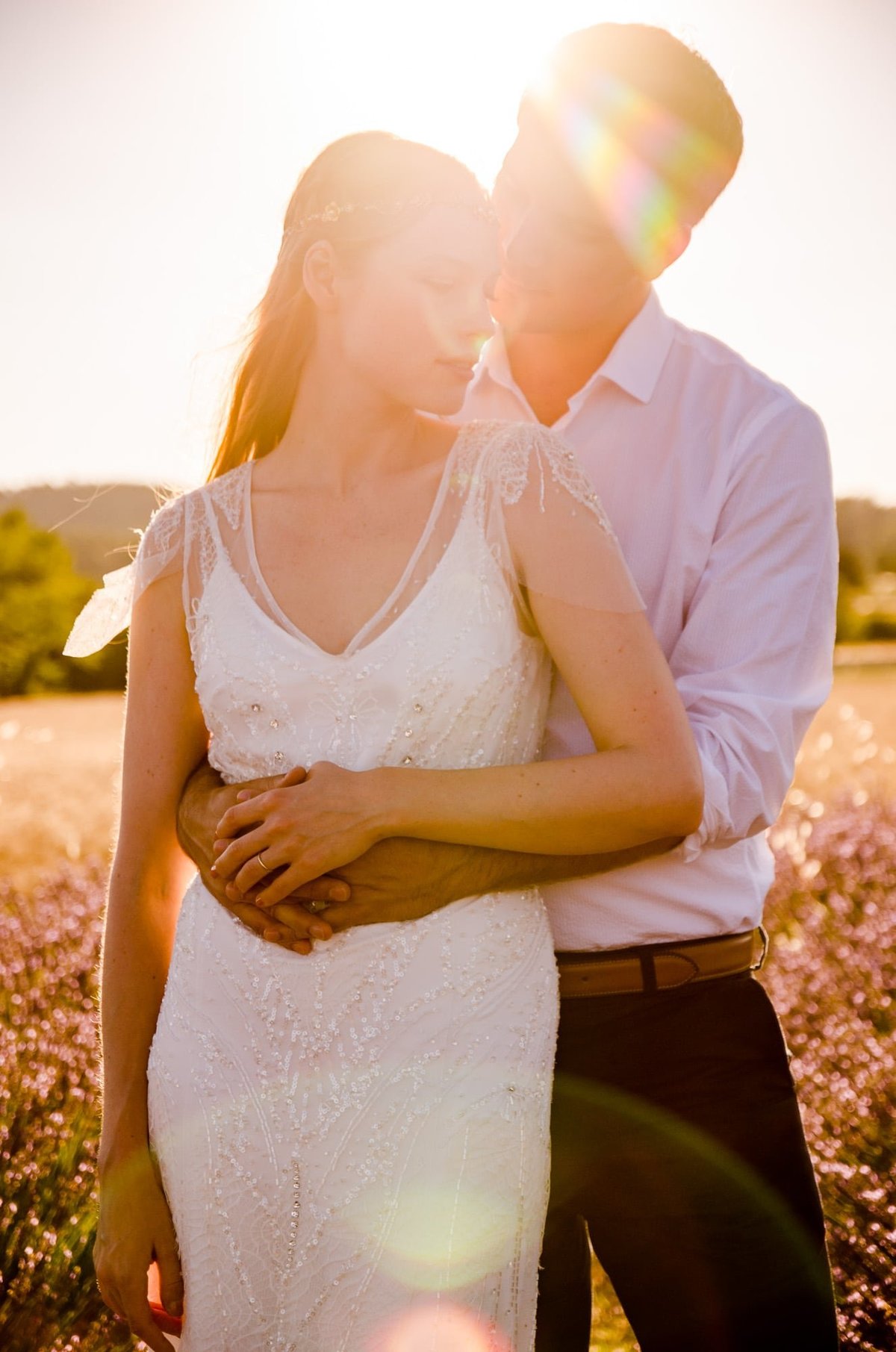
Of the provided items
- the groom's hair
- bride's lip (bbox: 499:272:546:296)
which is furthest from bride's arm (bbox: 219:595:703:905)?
the groom's hair

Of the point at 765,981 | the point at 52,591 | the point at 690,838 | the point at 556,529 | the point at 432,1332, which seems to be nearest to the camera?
the point at 432,1332

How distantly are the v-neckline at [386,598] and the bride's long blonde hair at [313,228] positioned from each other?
23 centimetres

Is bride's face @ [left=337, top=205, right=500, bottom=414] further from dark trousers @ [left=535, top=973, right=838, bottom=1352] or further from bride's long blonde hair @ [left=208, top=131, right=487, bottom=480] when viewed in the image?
dark trousers @ [left=535, top=973, right=838, bottom=1352]

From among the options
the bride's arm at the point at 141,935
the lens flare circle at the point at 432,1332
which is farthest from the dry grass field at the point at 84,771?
the lens flare circle at the point at 432,1332

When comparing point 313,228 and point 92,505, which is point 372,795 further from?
point 92,505

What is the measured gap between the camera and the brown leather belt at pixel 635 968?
89.1 inches

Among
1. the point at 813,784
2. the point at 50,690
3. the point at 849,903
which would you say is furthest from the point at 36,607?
the point at 849,903

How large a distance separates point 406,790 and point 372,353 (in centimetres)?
75

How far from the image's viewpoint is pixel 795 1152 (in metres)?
2.25

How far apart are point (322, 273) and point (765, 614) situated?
1.00 m

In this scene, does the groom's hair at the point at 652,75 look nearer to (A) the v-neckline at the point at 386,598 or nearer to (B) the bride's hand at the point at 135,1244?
(A) the v-neckline at the point at 386,598

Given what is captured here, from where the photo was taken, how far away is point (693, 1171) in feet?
7.27

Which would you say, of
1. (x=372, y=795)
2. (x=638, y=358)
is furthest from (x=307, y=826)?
(x=638, y=358)

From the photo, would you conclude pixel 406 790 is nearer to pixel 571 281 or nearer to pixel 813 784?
pixel 571 281
